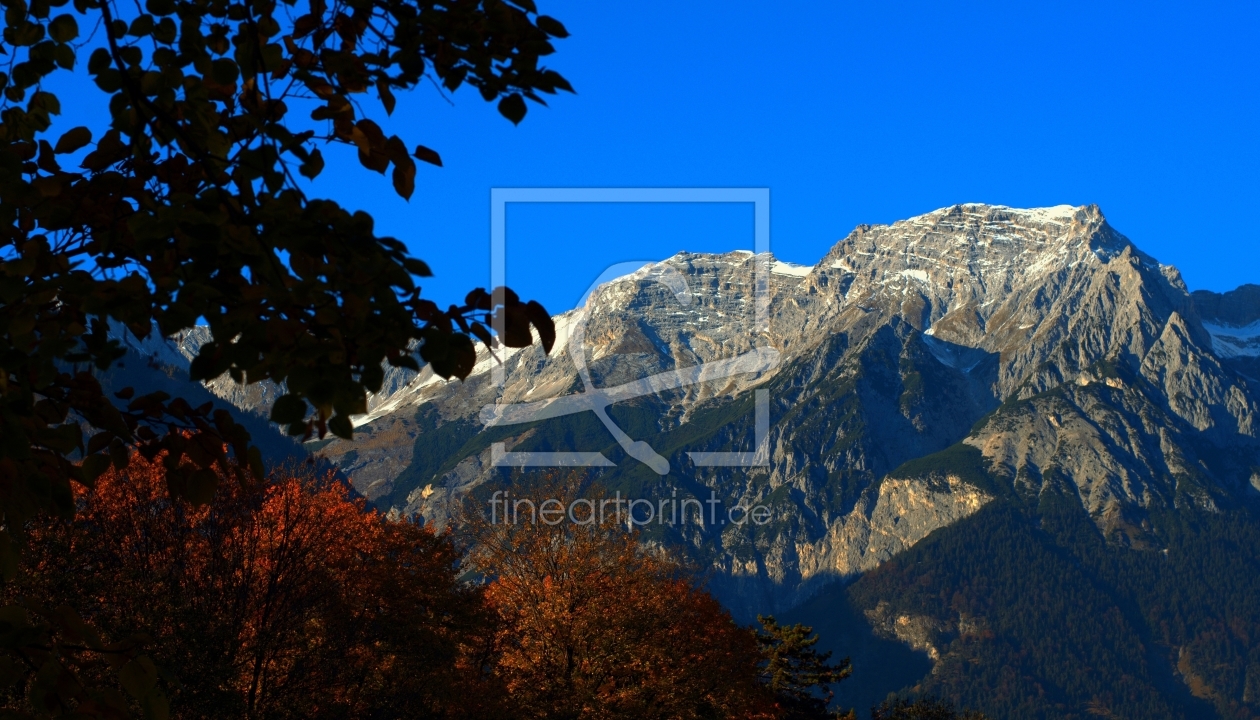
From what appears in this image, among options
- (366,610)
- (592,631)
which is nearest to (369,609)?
(366,610)

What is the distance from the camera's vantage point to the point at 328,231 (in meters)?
5.40

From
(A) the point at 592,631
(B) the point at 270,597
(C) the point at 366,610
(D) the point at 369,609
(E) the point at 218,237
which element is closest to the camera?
(E) the point at 218,237

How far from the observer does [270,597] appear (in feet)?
109

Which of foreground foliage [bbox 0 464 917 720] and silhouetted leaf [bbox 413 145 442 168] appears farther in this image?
foreground foliage [bbox 0 464 917 720]

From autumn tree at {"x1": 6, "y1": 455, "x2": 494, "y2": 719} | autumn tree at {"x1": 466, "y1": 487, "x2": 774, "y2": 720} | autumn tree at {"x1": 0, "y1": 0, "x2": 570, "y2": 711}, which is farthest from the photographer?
autumn tree at {"x1": 466, "y1": 487, "x2": 774, "y2": 720}

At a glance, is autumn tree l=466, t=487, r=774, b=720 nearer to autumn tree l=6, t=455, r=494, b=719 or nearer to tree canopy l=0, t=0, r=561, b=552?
autumn tree l=6, t=455, r=494, b=719

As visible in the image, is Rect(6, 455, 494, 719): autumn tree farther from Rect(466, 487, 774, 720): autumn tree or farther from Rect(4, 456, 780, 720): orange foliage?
Rect(466, 487, 774, 720): autumn tree

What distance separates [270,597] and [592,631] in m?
11.0

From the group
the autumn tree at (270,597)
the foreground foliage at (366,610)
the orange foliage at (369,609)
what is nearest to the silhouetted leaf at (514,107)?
the autumn tree at (270,597)

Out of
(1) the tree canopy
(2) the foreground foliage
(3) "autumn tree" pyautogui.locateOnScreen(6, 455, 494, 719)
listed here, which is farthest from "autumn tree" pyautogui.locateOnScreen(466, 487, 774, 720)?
(1) the tree canopy

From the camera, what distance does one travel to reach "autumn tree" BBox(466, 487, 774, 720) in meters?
39.2

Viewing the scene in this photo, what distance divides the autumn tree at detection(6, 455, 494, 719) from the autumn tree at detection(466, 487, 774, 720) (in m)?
1.50

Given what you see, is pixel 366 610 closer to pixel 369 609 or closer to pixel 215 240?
pixel 369 609

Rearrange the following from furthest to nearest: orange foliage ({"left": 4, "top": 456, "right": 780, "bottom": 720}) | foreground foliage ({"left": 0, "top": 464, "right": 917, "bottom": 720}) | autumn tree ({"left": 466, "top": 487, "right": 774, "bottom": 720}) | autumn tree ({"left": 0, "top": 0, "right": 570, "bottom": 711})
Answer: autumn tree ({"left": 466, "top": 487, "right": 774, "bottom": 720})
orange foliage ({"left": 4, "top": 456, "right": 780, "bottom": 720})
foreground foliage ({"left": 0, "top": 464, "right": 917, "bottom": 720})
autumn tree ({"left": 0, "top": 0, "right": 570, "bottom": 711})
